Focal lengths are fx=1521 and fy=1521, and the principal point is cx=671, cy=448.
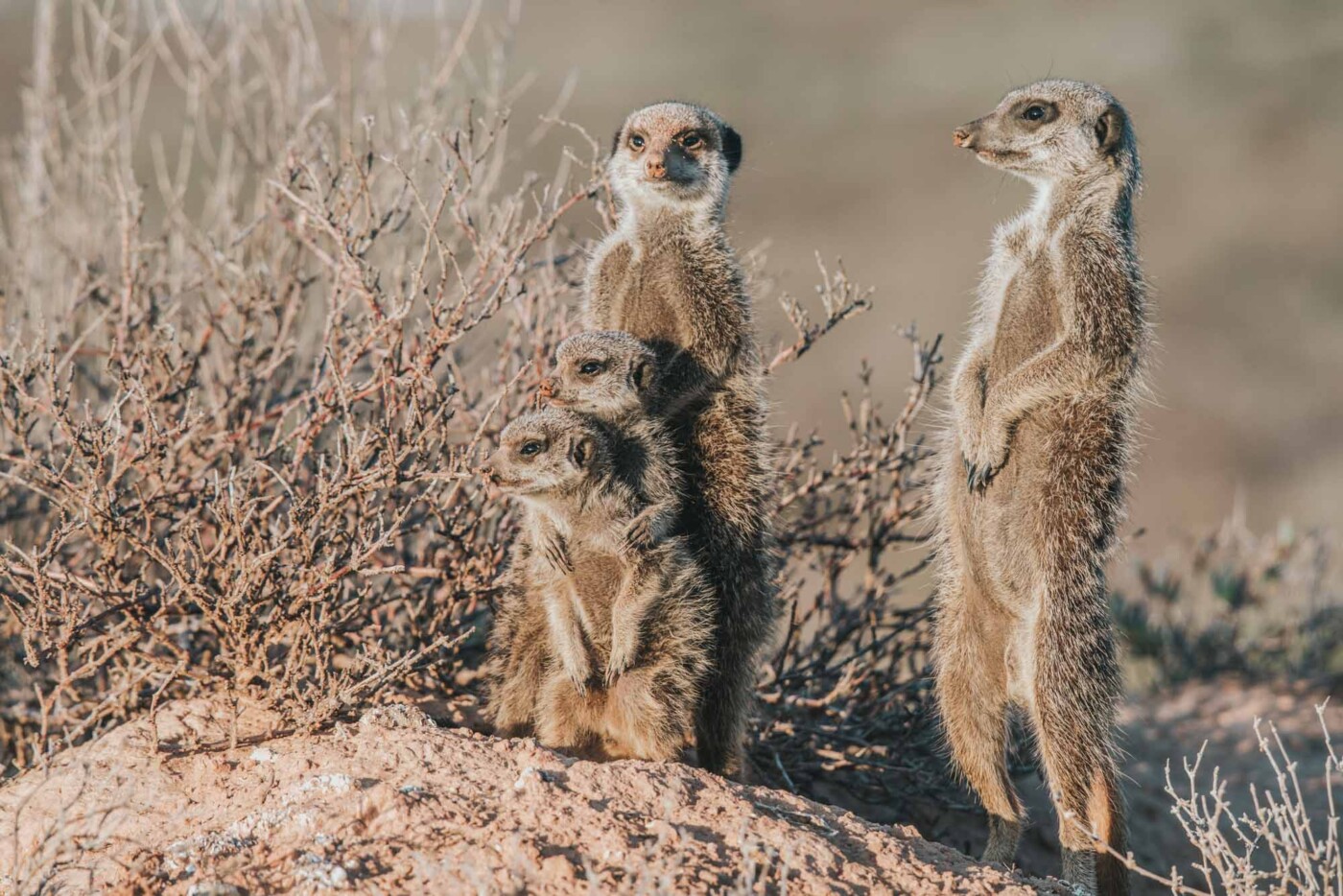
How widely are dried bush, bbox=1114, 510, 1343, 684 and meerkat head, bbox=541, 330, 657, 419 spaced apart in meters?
4.37

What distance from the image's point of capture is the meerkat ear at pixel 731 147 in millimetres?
4855

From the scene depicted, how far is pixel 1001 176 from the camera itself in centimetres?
1766


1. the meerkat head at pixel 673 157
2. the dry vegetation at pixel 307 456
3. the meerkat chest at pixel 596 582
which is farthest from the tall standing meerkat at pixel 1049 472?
the meerkat chest at pixel 596 582

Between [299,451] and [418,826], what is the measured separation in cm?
144

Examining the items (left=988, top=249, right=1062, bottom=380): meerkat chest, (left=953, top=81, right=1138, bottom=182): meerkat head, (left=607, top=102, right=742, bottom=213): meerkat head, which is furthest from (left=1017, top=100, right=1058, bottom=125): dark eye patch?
(left=607, top=102, right=742, bottom=213): meerkat head

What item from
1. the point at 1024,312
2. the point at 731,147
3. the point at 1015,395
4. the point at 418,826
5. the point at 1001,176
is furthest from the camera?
the point at 1001,176

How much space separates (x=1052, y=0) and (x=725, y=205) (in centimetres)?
2306

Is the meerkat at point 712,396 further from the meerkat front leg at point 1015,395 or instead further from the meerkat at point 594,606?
the meerkat front leg at point 1015,395

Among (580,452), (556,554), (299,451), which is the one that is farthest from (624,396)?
(299,451)

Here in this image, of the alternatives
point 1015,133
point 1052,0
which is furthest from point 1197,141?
point 1015,133

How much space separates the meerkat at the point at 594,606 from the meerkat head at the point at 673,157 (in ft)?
2.83

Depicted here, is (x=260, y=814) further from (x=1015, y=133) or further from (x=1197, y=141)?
(x=1197, y=141)

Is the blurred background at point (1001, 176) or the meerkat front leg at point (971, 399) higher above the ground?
the blurred background at point (1001, 176)

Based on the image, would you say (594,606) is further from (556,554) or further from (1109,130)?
(1109,130)
